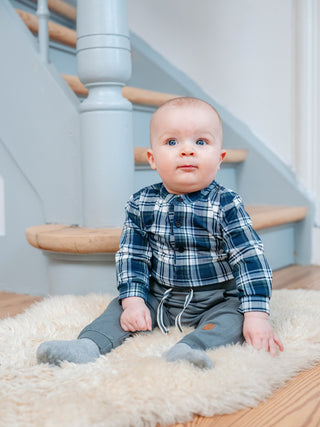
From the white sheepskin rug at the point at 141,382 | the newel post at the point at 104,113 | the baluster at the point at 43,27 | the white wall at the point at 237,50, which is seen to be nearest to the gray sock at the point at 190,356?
the white sheepskin rug at the point at 141,382

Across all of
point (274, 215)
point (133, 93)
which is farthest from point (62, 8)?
point (274, 215)

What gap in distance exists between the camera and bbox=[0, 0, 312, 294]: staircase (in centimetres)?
147

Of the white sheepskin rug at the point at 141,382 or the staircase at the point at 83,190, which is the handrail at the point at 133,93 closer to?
the staircase at the point at 83,190

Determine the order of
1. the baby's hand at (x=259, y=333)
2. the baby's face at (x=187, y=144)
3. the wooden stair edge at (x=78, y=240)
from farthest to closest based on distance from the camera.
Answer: the wooden stair edge at (x=78, y=240)
the baby's face at (x=187, y=144)
the baby's hand at (x=259, y=333)

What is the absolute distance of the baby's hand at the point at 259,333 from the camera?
0.98 metres

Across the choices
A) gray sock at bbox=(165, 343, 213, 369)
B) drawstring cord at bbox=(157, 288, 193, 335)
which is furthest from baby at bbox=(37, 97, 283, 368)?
gray sock at bbox=(165, 343, 213, 369)

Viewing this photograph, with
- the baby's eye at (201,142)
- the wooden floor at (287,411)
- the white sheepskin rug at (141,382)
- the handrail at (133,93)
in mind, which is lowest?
the wooden floor at (287,411)

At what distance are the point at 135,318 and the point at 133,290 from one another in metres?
0.07

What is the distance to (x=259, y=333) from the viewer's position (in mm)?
997

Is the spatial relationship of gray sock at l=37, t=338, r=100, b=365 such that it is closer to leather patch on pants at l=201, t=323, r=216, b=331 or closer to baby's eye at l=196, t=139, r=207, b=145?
leather patch on pants at l=201, t=323, r=216, b=331

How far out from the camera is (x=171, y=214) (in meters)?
1.14

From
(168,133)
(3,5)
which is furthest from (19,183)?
(168,133)

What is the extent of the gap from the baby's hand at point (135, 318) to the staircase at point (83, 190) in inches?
11.9

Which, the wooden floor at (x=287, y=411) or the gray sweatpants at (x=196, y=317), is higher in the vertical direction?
the gray sweatpants at (x=196, y=317)
